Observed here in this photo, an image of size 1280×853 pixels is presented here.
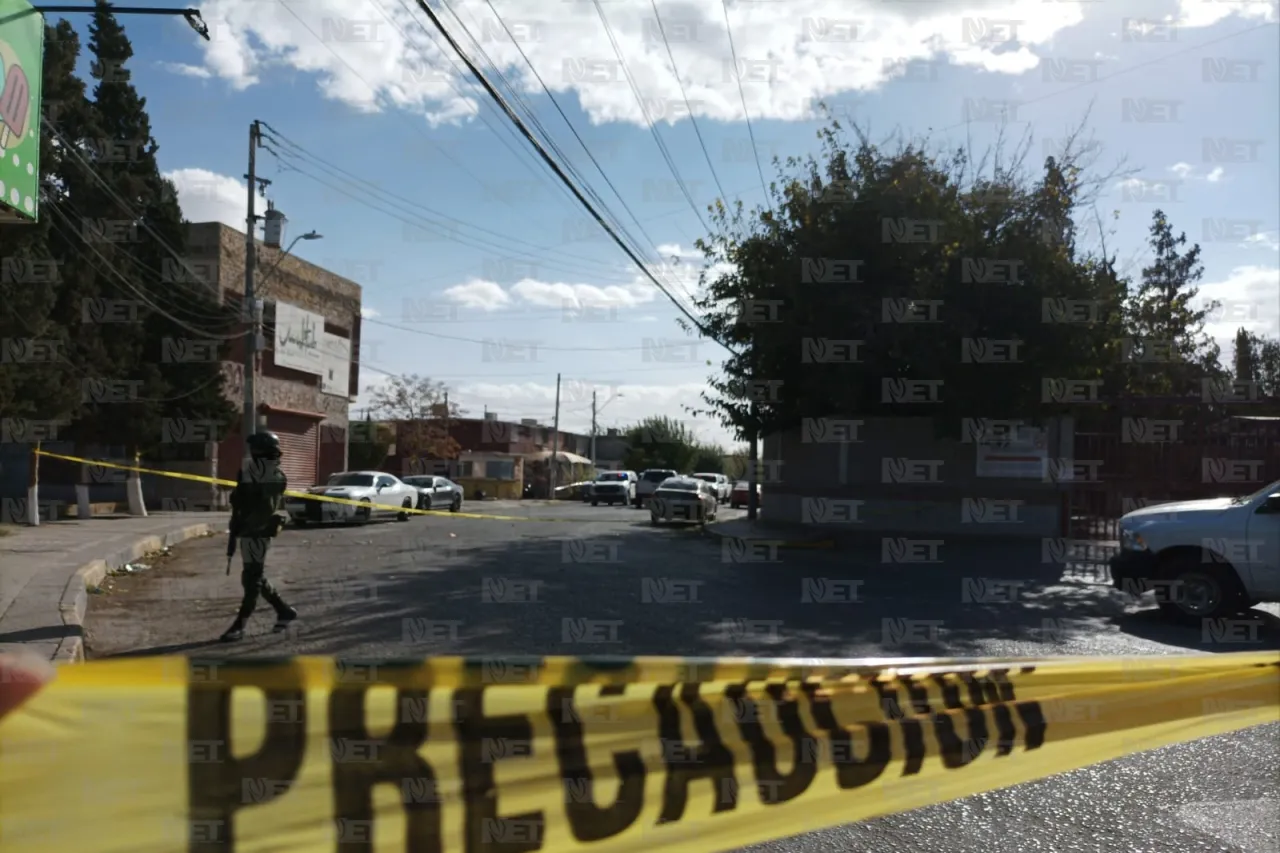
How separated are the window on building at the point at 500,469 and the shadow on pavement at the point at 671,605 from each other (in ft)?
131

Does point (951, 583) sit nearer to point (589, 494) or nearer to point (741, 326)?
point (741, 326)

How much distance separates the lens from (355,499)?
80.0ft

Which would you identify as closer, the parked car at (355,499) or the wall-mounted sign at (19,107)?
the wall-mounted sign at (19,107)

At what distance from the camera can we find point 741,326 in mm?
21000

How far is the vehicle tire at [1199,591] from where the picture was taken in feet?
33.0

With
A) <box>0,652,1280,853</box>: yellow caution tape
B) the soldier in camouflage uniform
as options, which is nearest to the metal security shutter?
the soldier in camouflage uniform

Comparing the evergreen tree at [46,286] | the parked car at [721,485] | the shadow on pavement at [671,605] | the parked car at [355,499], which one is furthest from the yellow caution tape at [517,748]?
the parked car at [721,485]

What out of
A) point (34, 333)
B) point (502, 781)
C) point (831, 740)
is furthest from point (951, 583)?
point (34, 333)

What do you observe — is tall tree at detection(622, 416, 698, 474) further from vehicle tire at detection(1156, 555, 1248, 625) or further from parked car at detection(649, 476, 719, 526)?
vehicle tire at detection(1156, 555, 1248, 625)

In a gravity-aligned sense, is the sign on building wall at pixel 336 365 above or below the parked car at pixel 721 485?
above

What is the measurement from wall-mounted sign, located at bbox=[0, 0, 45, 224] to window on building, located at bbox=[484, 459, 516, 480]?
47398mm

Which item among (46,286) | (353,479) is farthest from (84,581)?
(353,479)

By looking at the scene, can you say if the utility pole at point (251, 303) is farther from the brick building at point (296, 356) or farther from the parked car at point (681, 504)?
the parked car at point (681, 504)

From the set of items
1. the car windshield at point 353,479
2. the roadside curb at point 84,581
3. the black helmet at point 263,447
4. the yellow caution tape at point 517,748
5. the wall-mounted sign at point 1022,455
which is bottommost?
the roadside curb at point 84,581
